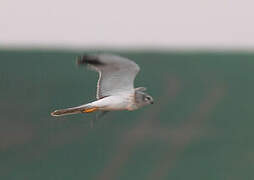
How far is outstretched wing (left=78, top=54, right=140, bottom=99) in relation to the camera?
267 inches

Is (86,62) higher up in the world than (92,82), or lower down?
higher up

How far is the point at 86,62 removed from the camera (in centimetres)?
678

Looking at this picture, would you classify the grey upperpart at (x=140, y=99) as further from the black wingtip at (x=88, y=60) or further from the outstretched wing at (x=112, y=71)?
the black wingtip at (x=88, y=60)

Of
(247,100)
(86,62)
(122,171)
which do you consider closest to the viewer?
(86,62)

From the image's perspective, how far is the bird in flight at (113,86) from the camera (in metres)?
6.80

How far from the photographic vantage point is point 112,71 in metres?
6.94

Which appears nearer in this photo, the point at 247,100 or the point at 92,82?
the point at 92,82

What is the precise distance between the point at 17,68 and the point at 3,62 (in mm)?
223

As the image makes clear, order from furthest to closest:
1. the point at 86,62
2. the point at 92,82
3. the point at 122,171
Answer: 1. the point at 122,171
2. the point at 92,82
3. the point at 86,62

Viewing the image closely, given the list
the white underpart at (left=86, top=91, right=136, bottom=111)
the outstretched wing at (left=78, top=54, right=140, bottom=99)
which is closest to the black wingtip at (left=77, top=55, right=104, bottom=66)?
the outstretched wing at (left=78, top=54, right=140, bottom=99)

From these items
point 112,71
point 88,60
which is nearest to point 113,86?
point 112,71

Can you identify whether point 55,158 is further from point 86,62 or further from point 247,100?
point 86,62

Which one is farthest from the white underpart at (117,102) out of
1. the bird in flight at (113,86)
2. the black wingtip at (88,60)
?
the black wingtip at (88,60)

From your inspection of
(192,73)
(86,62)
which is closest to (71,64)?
(192,73)
